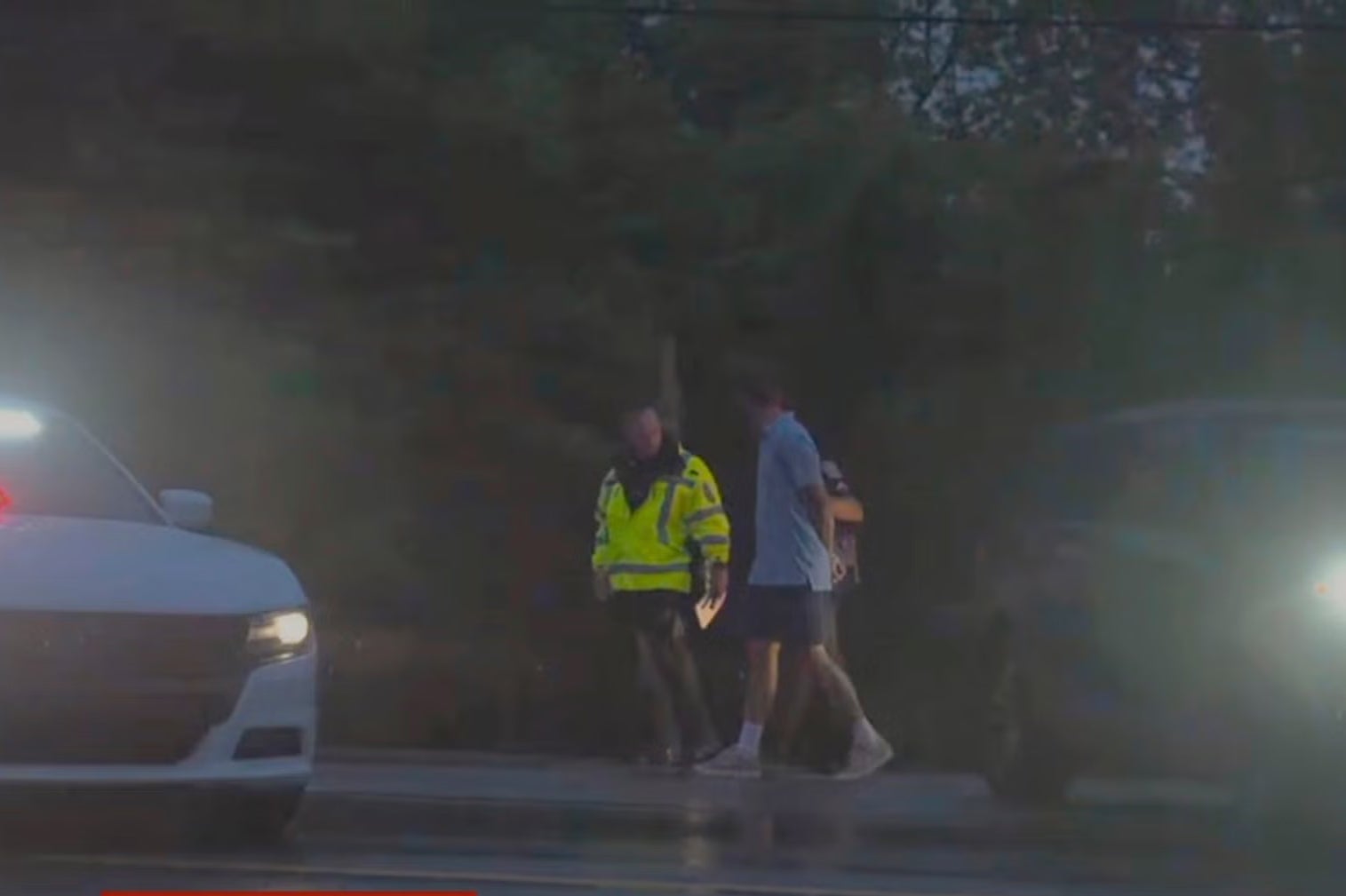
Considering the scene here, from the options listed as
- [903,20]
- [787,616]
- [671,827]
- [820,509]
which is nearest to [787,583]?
[787,616]

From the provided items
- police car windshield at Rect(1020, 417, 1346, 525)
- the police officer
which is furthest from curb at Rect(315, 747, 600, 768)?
police car windshield at Rect(1020, 417, 1346, 525)

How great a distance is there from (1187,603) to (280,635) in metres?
3.28

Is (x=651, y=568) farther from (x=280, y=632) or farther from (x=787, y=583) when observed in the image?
(x=280, y=632)

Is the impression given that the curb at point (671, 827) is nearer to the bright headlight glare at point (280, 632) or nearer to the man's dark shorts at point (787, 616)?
the bright headlight glare at point (280, 632)

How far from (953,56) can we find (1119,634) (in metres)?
18.1

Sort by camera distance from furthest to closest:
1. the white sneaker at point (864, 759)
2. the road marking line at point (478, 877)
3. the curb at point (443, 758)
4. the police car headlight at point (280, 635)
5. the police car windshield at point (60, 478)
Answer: the curb at point (443, 758) < the white sneaker at point (864, 759) < the police car windshield at point (60, 478) < the police car headlight at point (280, 635) < the road marking line at point (478, 877)

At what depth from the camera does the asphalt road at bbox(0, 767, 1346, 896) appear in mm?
9539

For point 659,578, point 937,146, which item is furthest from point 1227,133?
point 659,578

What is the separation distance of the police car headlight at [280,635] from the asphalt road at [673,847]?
62cm

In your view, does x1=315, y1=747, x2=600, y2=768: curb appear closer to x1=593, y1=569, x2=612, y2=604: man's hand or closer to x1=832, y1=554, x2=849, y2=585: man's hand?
x1=593, y1=569, x2=612, y2=604: man's hand

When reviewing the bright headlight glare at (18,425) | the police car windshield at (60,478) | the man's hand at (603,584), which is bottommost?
the man's hand at (603,584)

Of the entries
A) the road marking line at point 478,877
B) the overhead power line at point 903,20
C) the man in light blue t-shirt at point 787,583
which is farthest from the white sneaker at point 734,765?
the overhead power line at point 903,20

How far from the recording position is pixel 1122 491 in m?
12.2

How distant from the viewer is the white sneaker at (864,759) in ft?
46.3
